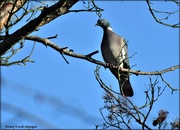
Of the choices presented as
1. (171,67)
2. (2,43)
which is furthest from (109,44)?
(2,43)

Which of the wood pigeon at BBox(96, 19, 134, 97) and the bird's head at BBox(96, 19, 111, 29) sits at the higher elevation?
the bird's head at BBox(96, 19, 111, 29)

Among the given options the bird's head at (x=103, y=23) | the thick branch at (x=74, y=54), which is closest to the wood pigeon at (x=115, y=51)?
the bird's head at (x=103, y=23)

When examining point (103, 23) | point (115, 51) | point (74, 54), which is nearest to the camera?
point (74, 54)

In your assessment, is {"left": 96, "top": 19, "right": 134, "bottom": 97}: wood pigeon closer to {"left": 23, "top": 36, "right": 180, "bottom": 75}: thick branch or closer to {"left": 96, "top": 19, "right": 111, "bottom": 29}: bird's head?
{"left": 96, "top": 19, "right": 111, "bottom": 29}: bird's head

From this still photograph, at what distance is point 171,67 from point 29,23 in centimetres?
112

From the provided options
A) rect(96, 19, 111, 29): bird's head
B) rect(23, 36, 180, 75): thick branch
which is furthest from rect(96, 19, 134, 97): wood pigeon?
rect(23, 36, 180, 75): thick branch

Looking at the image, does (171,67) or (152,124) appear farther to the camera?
(171,67)

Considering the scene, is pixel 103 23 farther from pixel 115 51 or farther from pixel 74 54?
pixel 74 54

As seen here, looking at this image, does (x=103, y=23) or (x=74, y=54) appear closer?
(x=74, y=54)

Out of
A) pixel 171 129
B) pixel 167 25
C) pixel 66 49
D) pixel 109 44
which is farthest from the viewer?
pixel 109 44

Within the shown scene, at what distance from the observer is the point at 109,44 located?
4.93 metres

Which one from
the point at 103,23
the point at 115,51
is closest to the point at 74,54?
the point at 115,51

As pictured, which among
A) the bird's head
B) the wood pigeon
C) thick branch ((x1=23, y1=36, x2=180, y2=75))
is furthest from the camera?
the bird's head

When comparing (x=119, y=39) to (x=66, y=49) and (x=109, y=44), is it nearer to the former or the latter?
(x=109, y=44)
